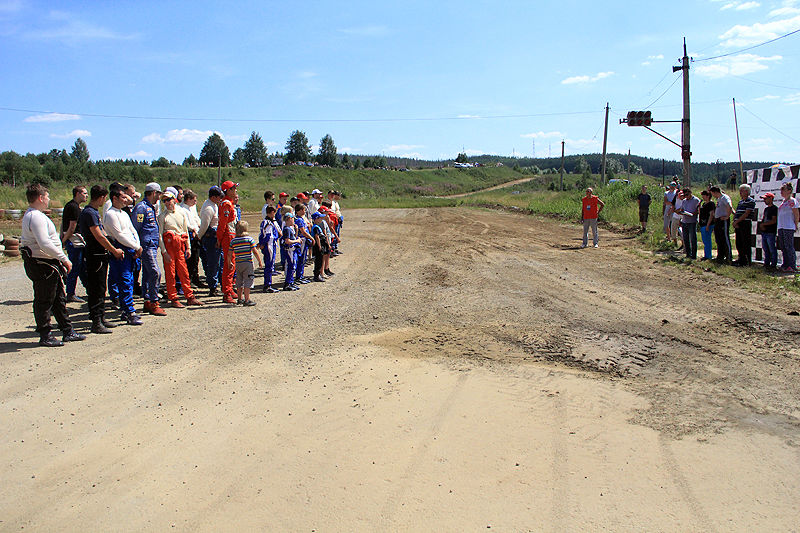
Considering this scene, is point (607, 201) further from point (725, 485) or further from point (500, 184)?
point (500, 184)

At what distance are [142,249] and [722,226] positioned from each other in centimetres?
1212

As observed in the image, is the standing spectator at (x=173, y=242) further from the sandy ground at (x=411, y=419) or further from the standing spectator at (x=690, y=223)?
the standing spectator at (x=690, y=223)

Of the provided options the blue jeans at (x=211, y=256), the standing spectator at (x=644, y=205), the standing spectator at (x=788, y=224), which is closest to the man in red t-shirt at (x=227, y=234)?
the blue jeans at (x=211, y=256)

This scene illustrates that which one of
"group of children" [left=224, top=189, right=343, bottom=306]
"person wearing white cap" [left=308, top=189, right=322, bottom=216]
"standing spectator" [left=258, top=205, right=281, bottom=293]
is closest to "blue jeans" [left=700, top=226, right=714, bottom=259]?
"group of children" [left=224, top=189, right=343, bottom=306]

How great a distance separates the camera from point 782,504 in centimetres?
367

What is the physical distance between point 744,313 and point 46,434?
9003mm

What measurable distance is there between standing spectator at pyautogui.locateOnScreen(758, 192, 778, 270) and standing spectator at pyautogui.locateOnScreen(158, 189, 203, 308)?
11.4m

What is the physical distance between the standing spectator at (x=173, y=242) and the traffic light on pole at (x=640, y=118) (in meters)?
22.4

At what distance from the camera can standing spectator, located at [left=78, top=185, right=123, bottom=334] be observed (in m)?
7.14

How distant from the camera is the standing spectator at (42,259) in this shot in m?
6.51

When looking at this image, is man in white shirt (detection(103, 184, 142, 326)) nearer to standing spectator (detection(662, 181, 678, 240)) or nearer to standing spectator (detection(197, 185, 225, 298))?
standing spectator (detection(197, 185, 225, 298))

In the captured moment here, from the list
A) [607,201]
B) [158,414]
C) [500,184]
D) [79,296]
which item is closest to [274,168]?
[500,184]

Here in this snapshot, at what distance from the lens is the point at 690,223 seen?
13.9 metres

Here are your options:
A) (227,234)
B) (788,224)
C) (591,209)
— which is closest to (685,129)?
(591,209)
